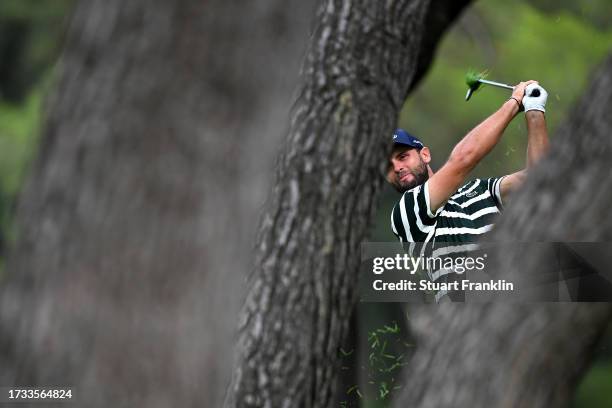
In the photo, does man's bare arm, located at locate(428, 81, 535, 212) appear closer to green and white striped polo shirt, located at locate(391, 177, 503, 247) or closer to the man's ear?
green and white striped polo shirt, located at locate(391, 177, 503, 247)

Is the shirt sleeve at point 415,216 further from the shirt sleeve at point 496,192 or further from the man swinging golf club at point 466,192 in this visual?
the shirt sleeve at point 496,192

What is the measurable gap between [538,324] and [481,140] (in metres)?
1.70

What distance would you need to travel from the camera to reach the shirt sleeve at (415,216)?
4.33 meters

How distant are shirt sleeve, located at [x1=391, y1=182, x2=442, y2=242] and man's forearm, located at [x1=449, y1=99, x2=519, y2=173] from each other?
0.26m

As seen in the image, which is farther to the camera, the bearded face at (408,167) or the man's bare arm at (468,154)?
the bearded face at (408,167)

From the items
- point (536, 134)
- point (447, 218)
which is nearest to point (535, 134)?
point (536, 134)

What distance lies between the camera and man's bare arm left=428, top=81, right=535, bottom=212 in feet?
13.7

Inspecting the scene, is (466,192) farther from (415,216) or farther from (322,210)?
(322,210)

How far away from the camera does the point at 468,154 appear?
165 inches

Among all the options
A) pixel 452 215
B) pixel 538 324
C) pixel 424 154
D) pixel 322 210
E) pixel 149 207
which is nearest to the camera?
pixel 149 207

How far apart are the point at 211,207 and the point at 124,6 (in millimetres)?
562

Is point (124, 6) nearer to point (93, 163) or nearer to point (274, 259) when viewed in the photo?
point (93, 163)

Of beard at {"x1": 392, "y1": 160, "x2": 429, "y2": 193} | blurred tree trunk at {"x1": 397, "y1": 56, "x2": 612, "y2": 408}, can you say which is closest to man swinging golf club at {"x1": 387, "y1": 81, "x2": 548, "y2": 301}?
beard at {"x1": 392, "y1": 160, "x2": 429, "y2": 193}

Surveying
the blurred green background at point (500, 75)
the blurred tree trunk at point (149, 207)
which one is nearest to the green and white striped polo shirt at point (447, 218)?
the blurred tree trunk at point (149, 207)
